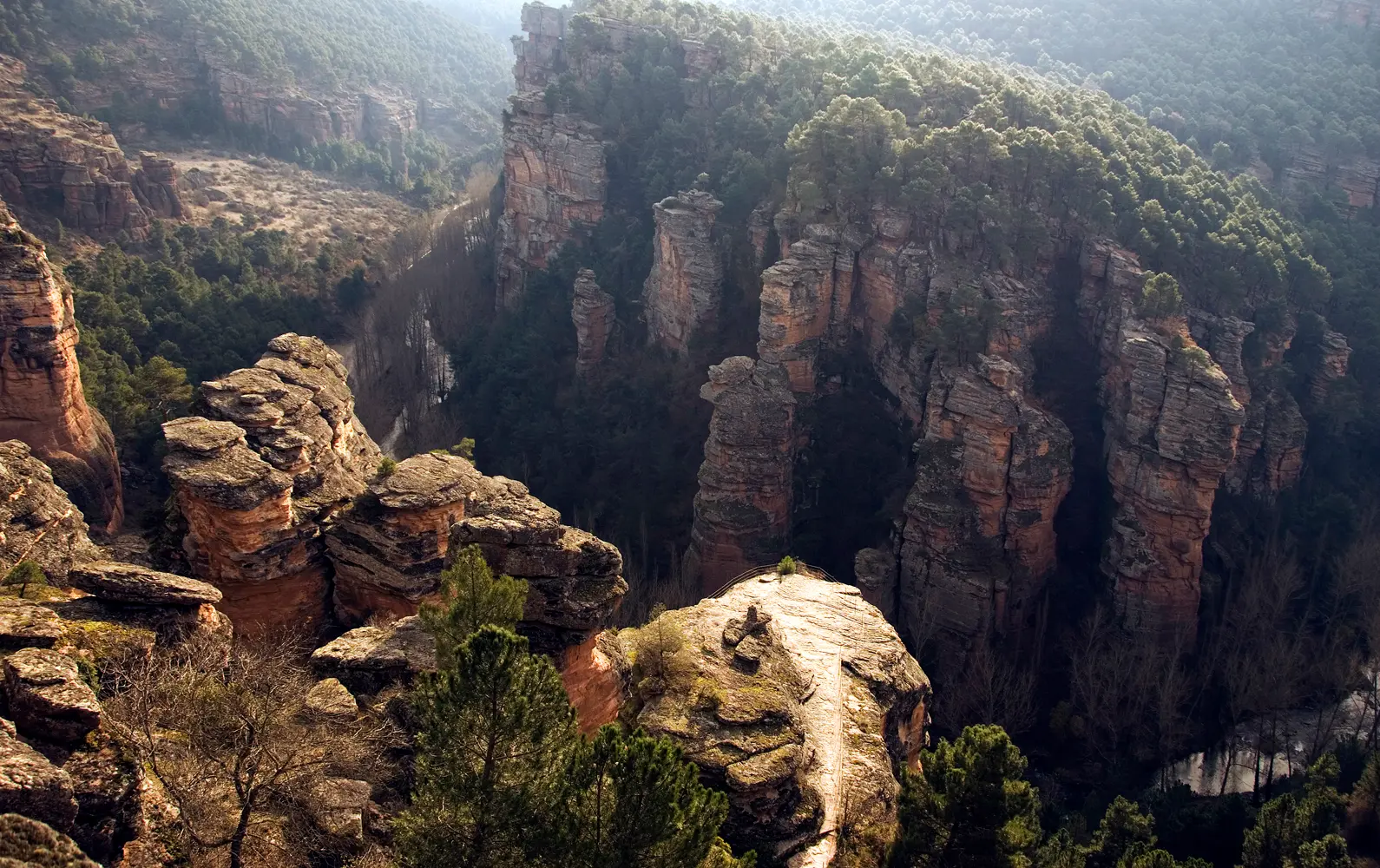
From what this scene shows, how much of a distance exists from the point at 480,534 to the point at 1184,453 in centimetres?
2995

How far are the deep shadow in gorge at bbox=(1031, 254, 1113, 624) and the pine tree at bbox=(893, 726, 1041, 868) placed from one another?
24694 millimetres

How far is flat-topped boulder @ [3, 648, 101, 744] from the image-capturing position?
1495cm

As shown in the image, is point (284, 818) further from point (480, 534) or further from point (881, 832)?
point (881, 832)

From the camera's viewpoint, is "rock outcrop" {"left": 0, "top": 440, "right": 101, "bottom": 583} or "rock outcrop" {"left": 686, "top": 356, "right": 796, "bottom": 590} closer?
"rock outcrop" {"left": 0, "top": 440, "right": 101, "bottom": 583}

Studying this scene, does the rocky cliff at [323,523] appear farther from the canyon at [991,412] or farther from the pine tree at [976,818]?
the canyon at [991,412]

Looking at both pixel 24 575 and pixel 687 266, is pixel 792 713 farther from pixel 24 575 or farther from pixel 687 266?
pixel 687 266

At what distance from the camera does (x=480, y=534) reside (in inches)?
934

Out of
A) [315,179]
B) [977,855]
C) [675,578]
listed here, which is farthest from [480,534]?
[315,179]

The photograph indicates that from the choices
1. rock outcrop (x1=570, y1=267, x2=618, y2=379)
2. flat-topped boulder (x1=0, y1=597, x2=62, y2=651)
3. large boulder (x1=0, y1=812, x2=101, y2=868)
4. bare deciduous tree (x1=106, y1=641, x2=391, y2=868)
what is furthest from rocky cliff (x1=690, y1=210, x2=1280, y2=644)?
large boulder (x1=0, y1=812, x2=101, y2=868)

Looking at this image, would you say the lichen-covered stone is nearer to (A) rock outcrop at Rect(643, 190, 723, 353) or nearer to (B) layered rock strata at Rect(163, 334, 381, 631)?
(B) layered rock strata at Rect(163, 334, 381, 631)

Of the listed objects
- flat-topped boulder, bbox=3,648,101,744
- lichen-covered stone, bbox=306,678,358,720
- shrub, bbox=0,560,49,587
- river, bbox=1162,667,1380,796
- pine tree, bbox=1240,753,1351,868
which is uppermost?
flat-topped boulder, bbox=3,648,101,744

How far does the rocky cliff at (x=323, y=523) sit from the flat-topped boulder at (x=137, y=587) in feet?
15.0

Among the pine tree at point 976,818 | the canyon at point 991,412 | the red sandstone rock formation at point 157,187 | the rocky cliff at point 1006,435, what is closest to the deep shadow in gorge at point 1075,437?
the canyon at point 991,412

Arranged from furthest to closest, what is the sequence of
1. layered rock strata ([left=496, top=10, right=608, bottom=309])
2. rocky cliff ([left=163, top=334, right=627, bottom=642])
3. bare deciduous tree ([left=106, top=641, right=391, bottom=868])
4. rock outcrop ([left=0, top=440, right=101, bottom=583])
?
layered rock strata ([left=496, top=10, right=608, bottom=309]) → rock outcrop ([left=0, top=440, right=101, bottom=583]) → rocky cliff ([left=163, top=334, right=627, bottom=642]) → bare deciduous tree ([left=106, top=641, right=391, bottom=868])
